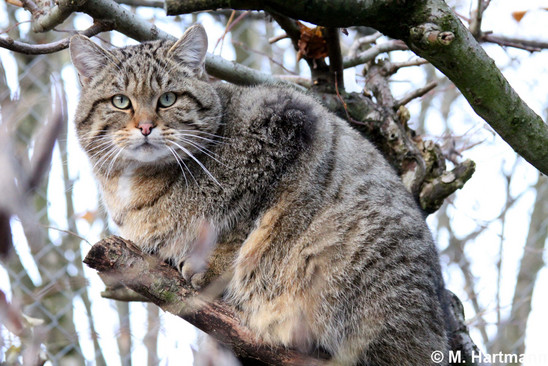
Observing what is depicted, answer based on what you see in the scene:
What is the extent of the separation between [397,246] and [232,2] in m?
1.32

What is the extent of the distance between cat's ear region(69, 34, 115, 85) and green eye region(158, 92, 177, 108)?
1.14 ft

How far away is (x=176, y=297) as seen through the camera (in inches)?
100

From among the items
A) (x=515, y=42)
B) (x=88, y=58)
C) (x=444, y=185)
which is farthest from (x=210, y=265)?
(x=515, y=42)

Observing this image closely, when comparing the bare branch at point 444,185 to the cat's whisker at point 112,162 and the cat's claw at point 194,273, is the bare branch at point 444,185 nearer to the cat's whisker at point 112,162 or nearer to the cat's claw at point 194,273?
the cat's claw at point 194,273

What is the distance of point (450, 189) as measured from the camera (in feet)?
10.8

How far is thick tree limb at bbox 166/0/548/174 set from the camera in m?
2.26

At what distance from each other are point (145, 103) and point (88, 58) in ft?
1.50

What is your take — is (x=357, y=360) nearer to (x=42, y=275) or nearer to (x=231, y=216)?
(x=231, y=216)

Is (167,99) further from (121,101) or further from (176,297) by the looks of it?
(176,297)

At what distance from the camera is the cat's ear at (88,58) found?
297cm

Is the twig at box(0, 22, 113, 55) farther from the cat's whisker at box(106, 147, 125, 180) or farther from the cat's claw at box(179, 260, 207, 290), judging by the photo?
the cat's claw at box(179, 260, 207, 290)

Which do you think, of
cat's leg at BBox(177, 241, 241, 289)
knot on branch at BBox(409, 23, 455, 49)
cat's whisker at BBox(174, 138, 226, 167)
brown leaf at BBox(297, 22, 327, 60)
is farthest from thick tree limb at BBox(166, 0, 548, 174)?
cat's leg at BBox(177, 241, 241, 289)

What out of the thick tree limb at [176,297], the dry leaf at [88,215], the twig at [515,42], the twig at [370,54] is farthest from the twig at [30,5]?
the twig at [515,42]

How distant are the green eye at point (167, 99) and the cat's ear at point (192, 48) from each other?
9.2 inches
